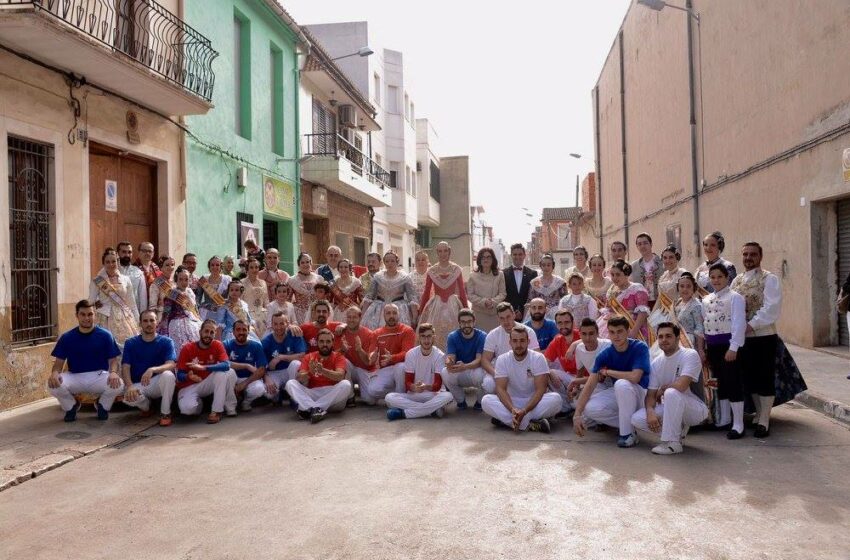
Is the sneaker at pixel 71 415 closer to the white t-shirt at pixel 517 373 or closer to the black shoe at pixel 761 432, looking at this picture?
the white t-shirt at pixel 517 373

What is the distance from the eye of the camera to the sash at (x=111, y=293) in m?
7.48

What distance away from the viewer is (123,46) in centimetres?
937

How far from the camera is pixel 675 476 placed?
484 centimetres

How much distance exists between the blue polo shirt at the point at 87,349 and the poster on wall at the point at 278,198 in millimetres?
7573

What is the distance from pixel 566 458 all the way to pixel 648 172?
55.4ft

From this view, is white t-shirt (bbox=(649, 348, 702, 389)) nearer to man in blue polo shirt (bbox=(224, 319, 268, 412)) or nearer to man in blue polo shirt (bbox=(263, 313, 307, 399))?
man in blue polo shirt (bbox=(263, 313, 307, 399))

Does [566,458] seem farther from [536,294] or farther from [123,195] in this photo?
[123,195]

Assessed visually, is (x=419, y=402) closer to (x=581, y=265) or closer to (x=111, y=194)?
(x=581, y=265)

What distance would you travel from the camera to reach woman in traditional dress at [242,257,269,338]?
8.71 metres

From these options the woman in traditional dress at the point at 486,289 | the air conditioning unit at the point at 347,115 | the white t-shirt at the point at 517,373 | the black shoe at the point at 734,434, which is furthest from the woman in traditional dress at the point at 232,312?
the air conditioning unit at the point at 347,115

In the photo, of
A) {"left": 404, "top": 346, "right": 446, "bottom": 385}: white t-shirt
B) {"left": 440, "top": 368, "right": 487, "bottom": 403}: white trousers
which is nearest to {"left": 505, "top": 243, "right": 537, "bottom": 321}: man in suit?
{"left": 440, "top": 368, "right": 487, "bottom": 403}: white trousers

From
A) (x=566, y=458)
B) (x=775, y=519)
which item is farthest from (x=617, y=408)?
(x=775, y=519)

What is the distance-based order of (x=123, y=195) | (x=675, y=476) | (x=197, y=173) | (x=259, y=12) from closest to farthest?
(x=675, y=476) < (x=123, y=195) < (x=197, y=173) < (x=259, y=12)

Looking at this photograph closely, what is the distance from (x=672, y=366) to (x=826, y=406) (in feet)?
6.91
